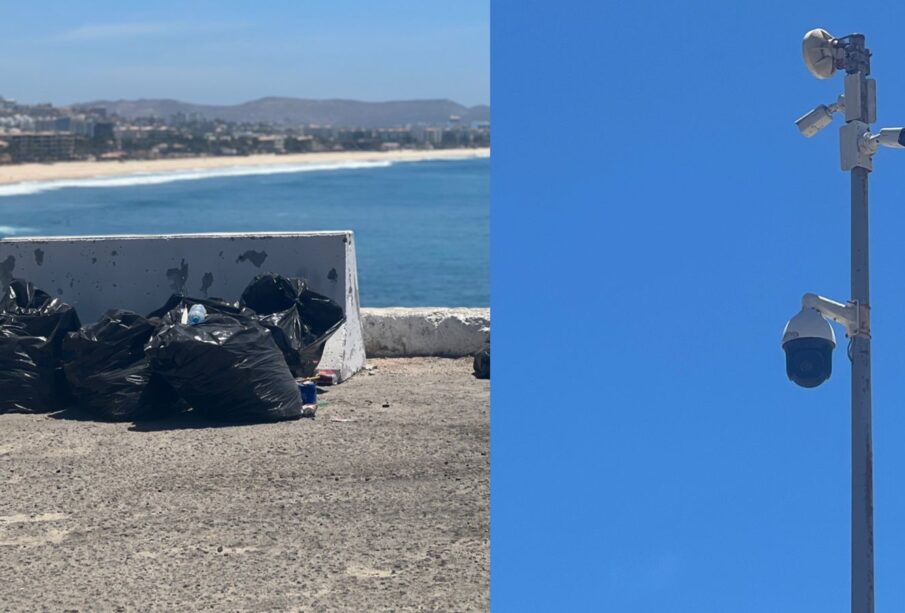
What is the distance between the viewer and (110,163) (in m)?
123

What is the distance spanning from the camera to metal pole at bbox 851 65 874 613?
4031 millimetres

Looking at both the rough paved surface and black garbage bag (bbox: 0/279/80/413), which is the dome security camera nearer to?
the rough paved surface

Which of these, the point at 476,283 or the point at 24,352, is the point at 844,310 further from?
the point at 476,283

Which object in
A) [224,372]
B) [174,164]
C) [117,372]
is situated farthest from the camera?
[174,164]

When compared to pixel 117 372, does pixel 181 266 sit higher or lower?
higher

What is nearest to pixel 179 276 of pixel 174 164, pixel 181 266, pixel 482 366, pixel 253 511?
pixel 181 266

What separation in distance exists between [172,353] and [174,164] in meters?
122

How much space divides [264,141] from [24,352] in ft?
495

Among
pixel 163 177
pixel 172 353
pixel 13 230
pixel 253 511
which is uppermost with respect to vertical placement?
pixel 163 177

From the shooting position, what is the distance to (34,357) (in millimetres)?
8594

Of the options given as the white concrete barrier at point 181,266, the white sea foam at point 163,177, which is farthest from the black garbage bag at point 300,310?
the white sea foam at point 163,177

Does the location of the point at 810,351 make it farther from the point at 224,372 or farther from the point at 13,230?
the point at 13,230

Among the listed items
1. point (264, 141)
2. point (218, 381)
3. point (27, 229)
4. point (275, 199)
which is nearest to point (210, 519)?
point (218, 381)

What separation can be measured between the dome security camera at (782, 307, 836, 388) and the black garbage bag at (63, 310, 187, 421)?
5137mm
